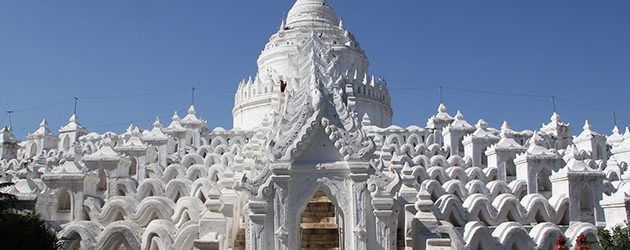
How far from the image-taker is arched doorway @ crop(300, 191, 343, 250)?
1438cm

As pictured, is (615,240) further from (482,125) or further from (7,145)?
(7,145)

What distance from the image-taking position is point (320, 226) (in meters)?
14.8

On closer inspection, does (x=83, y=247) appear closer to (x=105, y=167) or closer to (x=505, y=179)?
(x=105, y=167)

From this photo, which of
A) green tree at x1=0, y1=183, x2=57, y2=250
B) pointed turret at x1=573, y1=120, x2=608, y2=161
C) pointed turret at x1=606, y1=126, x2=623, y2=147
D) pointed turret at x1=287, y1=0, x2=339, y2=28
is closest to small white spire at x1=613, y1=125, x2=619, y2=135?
pointed turret at x1=606, y1=126, x2=623, y2=147

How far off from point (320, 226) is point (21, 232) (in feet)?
19.8

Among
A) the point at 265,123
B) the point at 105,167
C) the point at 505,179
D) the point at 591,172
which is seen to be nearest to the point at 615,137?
the point at 505,179

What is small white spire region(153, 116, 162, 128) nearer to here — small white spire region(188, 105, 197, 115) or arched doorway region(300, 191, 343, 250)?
small white spire region(188, 105, 197, 115)

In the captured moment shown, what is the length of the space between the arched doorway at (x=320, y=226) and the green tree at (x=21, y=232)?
5091mm

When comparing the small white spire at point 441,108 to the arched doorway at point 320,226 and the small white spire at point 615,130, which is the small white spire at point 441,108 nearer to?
the small white spire at point 615,130

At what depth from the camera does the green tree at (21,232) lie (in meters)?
12.3

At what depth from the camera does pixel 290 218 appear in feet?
41.0

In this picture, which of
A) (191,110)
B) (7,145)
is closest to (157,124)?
(191,110)

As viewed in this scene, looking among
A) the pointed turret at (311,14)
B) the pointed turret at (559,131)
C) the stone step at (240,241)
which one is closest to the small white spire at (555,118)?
the pointed turret at (559,131)

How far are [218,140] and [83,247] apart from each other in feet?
60.2
